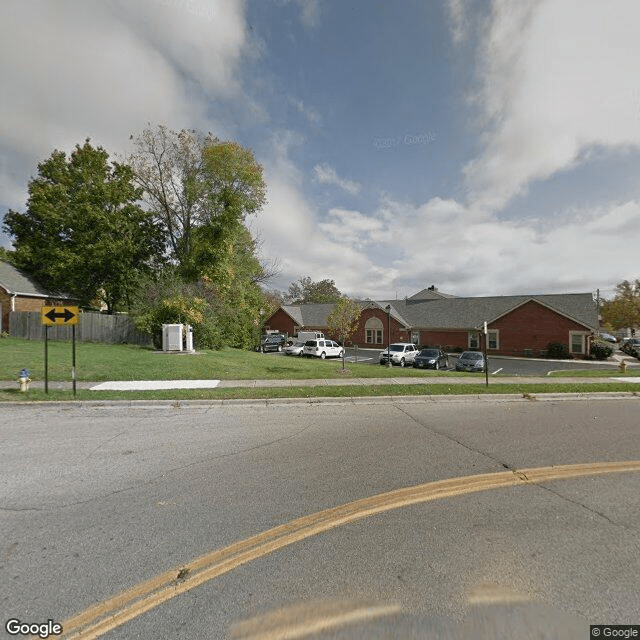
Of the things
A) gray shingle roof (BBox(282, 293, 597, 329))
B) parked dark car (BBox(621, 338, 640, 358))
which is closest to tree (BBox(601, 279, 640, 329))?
parked dark car (BBox(621, 338, 640, 358))

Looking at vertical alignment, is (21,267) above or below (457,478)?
above

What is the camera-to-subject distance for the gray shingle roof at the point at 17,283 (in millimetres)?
24344

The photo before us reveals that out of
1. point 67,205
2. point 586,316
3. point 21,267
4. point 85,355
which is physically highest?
point 67,205

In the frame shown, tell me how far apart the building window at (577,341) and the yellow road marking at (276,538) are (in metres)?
31.8

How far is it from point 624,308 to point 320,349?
4517cm

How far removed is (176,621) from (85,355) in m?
16.6

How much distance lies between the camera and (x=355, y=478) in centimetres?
454

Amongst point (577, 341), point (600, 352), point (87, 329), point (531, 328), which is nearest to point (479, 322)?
point (531, 328)

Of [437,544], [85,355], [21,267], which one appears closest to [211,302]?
[85,355]

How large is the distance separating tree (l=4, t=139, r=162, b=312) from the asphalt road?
2388 cm

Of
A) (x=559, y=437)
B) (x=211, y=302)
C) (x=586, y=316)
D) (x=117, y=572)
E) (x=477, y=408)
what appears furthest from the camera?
(x=586, y=316)

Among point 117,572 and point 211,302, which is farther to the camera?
point 211,302

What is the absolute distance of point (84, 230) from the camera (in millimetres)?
26125

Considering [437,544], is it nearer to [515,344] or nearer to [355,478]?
[355,478]
